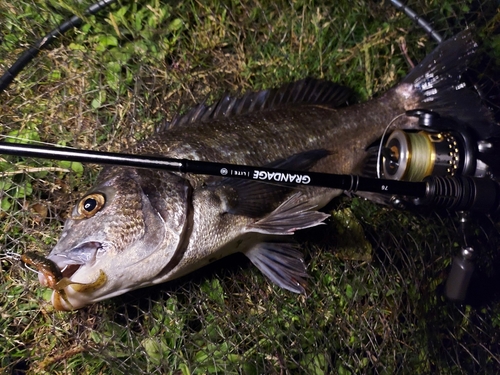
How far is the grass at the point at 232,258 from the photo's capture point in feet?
8.15

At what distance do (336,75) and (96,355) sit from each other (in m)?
2.23

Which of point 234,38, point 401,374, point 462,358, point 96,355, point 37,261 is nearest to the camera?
point 37,261

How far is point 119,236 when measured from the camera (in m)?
1.97

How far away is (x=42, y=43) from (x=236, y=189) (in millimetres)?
1566

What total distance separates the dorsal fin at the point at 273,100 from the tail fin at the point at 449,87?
403mm

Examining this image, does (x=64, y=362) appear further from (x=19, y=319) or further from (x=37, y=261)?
(x=37, y=261)

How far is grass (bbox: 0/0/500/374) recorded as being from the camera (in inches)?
97.8

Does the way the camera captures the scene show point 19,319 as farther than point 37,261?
Yes

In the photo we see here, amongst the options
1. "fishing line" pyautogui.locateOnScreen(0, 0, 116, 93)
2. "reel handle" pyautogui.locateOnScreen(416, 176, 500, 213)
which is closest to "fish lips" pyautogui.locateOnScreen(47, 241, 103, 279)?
"fishing line" pyautogui.locateOnScreen(0, 0, 116, 93)

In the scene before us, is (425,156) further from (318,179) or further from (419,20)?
(419,20)

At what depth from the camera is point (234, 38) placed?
3.02 metres

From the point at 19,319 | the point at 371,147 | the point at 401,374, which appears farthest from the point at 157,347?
the point at 371,147

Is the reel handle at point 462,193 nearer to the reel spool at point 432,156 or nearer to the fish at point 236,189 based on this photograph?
the reel spool at point 432,156

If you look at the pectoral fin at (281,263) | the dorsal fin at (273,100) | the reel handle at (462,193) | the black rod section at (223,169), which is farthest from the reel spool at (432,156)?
the pectoral fin at (281,263)
